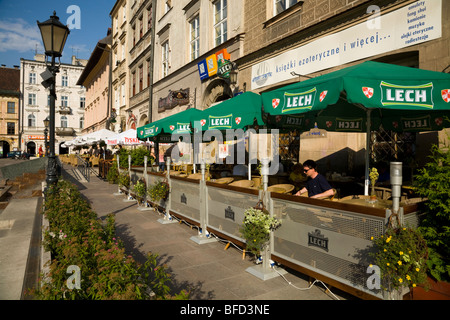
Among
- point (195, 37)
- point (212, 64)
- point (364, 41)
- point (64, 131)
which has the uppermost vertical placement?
point (195, 37)

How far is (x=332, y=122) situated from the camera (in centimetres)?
726

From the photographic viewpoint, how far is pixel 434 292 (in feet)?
9.64

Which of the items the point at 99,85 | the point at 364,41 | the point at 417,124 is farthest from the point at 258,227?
the point at 99,85

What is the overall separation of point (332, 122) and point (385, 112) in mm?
1231

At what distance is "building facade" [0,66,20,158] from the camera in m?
55.4

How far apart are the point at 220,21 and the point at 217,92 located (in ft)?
10.4

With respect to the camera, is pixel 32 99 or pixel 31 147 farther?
pixel 31 147

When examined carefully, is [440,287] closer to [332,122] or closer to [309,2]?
[332,122]

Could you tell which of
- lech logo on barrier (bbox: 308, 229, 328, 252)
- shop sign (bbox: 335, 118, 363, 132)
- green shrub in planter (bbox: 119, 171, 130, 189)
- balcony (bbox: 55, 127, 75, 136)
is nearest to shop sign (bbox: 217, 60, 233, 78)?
green shrub in planter (bbox: 119, 171, 130, 189)

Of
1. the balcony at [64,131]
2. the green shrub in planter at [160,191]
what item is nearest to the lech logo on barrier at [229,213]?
the green shrub in planter at [160,191]

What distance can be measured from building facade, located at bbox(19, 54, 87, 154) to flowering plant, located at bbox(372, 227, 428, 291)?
5967 cm

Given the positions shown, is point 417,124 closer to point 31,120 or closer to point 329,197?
point 329,197
